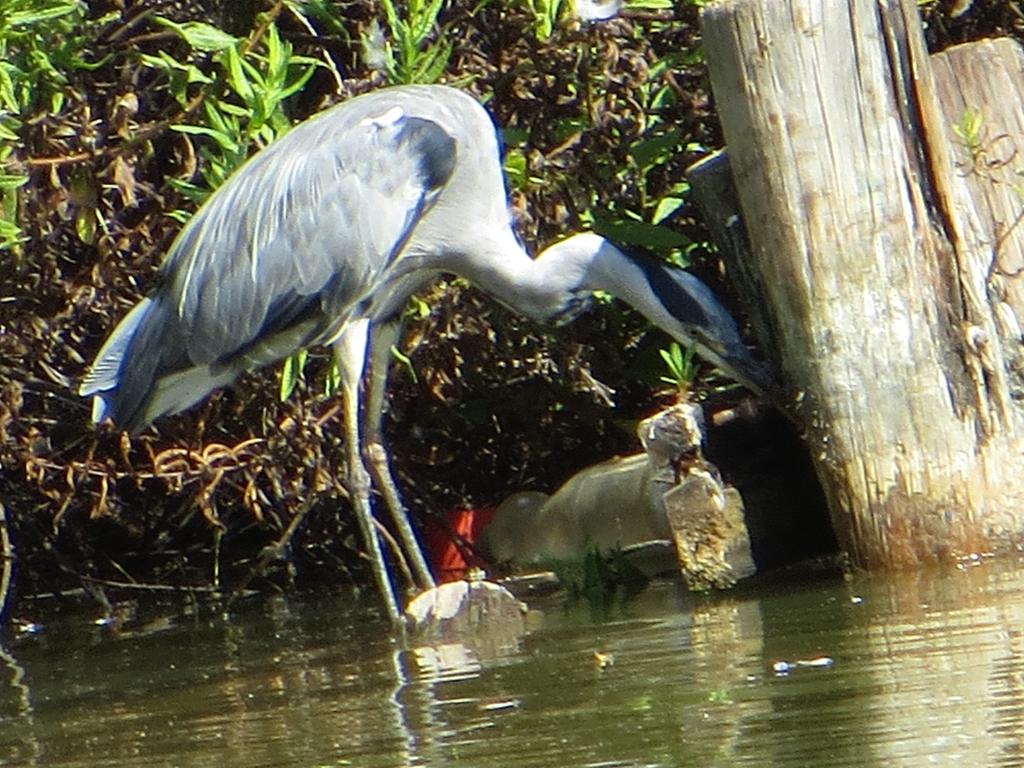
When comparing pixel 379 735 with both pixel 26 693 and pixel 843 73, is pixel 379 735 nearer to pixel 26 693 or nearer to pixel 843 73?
pixel 26 693

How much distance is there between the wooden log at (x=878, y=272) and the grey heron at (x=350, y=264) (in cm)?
62

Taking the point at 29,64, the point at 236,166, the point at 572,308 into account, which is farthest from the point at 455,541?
the point at 29,64

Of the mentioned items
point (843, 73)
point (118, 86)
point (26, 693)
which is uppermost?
point (118, 86)

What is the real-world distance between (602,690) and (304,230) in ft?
8.01

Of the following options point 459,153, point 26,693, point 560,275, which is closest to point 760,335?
A: point 560,275

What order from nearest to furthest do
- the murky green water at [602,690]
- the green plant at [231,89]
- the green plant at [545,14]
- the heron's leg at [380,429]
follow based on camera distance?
1. the murky green water at [602,690]
2. the green plant at [231,89]
3. the green plant at [545,14]
4. the heron's leg at [380,429]

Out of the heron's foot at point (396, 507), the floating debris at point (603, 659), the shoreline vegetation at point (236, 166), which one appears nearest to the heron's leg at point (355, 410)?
the heron's foot at point (396, 507)

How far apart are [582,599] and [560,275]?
0.98m

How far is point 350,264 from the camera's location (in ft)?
19.2

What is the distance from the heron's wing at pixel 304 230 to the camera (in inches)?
228

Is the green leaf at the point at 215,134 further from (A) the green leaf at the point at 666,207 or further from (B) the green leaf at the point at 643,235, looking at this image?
(A) the green leaf at the point at 666,207

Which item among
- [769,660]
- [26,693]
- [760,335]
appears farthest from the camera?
[760,335]

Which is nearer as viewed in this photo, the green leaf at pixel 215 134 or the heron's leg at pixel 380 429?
the green leaf at pixel 215 134

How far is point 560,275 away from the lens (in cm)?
593
